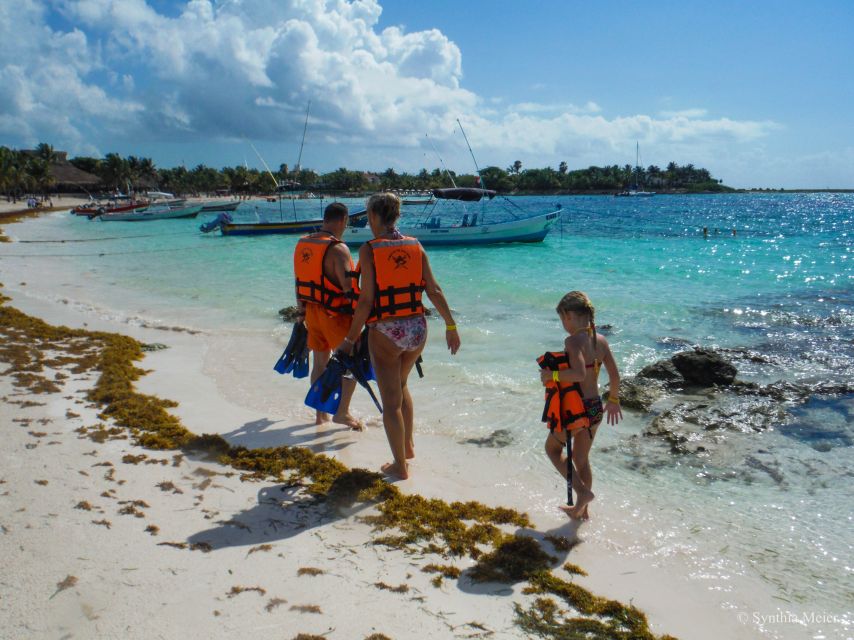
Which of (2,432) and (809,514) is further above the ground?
(2,432)

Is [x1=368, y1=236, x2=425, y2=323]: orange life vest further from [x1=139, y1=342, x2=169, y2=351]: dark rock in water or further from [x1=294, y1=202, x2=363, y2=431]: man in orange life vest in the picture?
[x1=139, y1=342, x2=169, y2=351]: dark rock in water

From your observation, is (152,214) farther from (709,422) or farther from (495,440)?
(709,422)

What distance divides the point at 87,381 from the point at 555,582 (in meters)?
5.98

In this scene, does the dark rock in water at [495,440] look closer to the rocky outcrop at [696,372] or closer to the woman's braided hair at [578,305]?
the woman's braided hair at [578,305]

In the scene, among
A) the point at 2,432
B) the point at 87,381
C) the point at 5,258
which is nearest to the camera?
the point at 2,432

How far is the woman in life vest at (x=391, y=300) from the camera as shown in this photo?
4438 mm

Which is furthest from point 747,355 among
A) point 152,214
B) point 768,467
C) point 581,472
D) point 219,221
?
point 152,214

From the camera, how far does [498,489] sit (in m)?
4.96

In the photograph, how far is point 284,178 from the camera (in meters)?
122

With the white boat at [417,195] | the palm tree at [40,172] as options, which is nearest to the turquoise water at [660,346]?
the white boat at [417,195]

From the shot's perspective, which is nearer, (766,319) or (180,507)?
(180,507)

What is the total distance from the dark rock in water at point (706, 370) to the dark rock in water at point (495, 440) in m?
3.49

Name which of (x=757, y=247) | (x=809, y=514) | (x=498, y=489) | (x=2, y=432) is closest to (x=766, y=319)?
(x=809, y=514)

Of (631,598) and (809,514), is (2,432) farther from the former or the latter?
(809,514)
